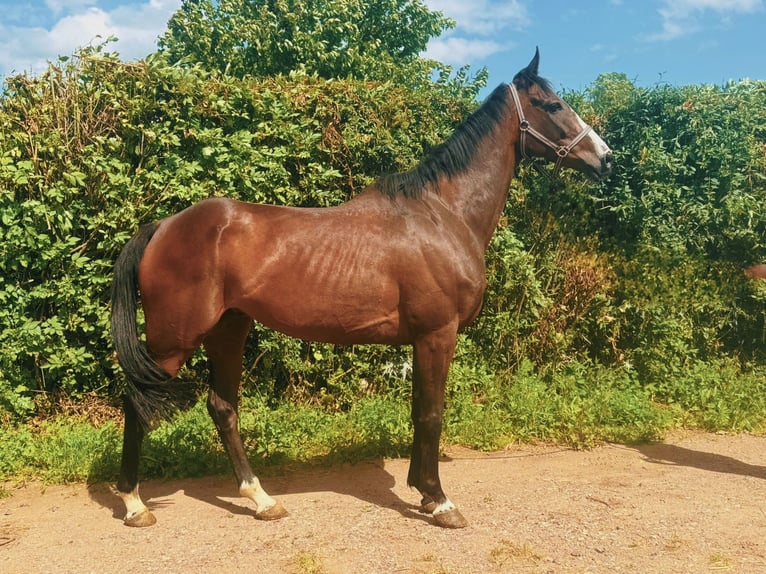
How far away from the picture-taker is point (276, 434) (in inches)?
182

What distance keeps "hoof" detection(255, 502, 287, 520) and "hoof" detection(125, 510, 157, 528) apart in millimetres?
636

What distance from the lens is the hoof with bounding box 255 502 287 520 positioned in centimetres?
348

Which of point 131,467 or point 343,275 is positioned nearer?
point 343,275

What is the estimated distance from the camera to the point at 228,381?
3.81m

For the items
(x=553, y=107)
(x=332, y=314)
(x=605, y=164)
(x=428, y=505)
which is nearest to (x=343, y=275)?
(x=332, y=314)

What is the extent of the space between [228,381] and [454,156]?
2.11 m

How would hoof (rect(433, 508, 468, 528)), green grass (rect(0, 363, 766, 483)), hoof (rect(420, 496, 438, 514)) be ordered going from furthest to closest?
green grass (rect(0, 363, 766, 483))
hoof (rect(420, 496, 438, 514))
hoof (rect(433, 508, 468, 528))

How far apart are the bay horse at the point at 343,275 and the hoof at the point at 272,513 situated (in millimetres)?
11

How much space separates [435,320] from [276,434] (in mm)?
2014

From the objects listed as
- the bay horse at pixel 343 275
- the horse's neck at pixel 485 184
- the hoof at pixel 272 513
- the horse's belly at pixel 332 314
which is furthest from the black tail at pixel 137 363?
the horse's neck at pixel 485 184

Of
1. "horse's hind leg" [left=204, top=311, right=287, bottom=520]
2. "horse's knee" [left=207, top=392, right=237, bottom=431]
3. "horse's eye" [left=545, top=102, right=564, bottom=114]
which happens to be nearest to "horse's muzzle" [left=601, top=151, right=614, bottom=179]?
"horse's eye" [left=545, top=102, right=564, bottom=114]

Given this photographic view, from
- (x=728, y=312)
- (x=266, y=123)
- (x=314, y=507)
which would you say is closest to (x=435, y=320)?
(x=314, y=507)

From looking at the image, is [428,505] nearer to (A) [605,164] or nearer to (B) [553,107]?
(A) [605,164]

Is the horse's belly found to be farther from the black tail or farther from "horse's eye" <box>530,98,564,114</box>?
"horse's eye" <box>530,98,564,114</box>
